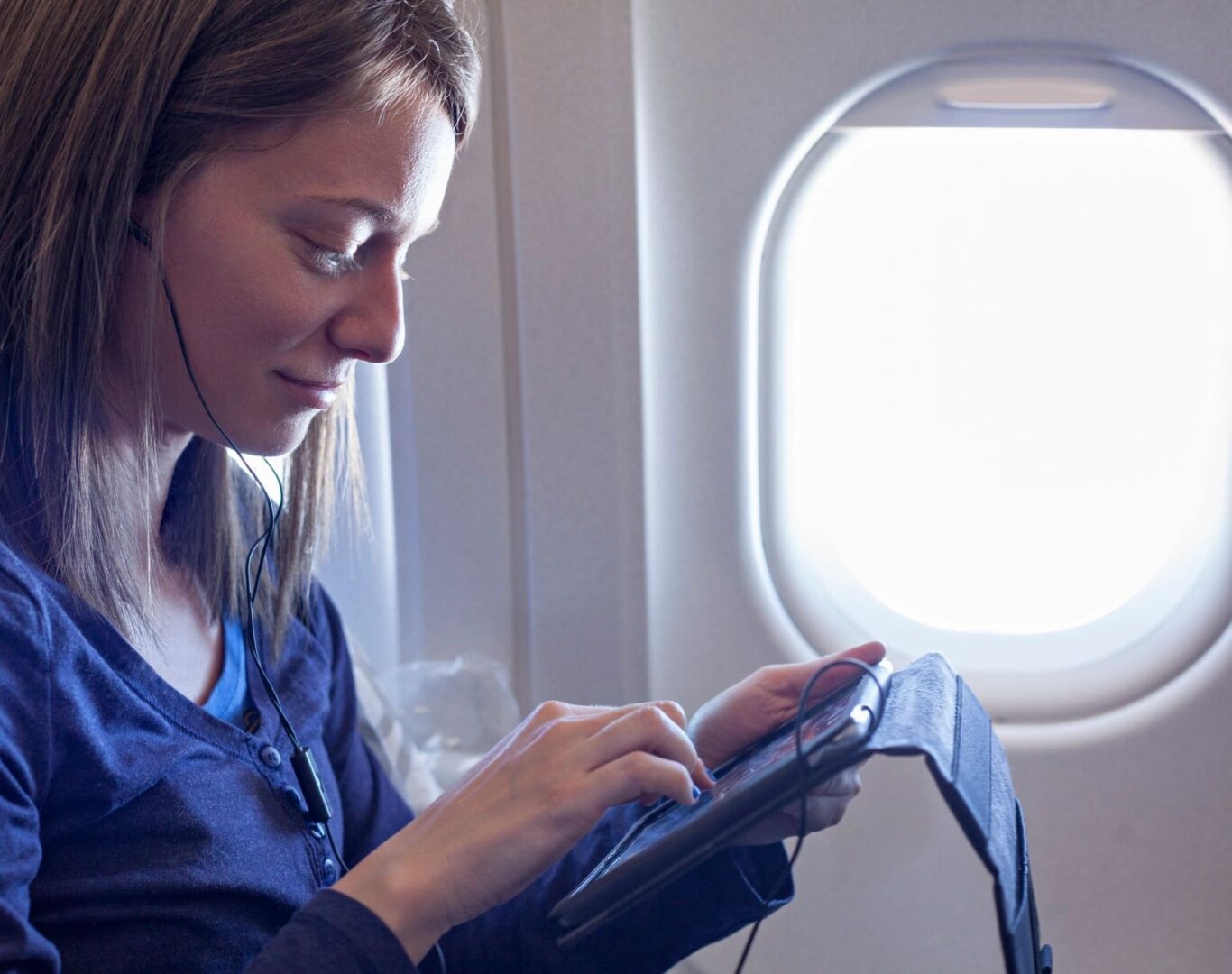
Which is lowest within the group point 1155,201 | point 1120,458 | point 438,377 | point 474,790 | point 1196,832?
point 1196,832

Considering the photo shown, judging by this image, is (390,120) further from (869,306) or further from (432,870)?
(869,306)

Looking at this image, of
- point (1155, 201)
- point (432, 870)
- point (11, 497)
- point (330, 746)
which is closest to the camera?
point (432, 870)

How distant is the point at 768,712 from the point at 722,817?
12.3 inches

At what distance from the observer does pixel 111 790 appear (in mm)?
873

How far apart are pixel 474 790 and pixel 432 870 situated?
6cm


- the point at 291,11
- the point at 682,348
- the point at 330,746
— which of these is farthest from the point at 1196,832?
the point at 291,11

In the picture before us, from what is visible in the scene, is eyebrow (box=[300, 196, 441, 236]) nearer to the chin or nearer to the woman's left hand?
the chin

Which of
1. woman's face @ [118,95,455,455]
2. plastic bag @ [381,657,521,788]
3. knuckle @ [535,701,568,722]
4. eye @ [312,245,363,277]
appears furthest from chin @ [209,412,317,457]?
plastic bag @ [381,657,521,788]

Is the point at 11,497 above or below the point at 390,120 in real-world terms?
below

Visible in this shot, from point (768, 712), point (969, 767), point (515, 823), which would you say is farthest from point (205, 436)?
point (969, 767)

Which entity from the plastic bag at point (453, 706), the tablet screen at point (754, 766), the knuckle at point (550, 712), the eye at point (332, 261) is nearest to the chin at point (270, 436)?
the eye at point (332, 261)

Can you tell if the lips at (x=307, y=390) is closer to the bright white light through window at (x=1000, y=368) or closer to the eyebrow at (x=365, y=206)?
the eyebrow at (x=365, y=206)

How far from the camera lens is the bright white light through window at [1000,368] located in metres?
1.44

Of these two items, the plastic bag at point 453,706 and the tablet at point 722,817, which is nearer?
the tablet at point 722,817
